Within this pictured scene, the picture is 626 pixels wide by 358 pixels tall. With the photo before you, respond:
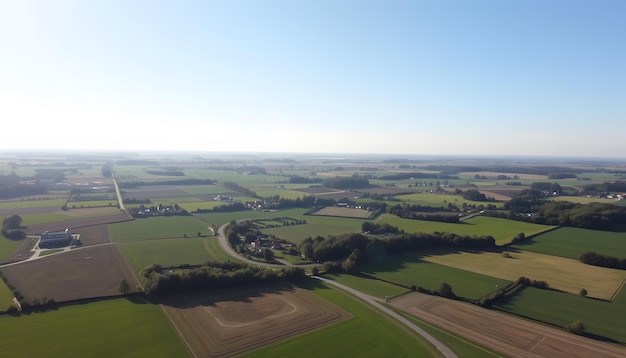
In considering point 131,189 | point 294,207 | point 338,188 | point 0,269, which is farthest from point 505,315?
point 131,189

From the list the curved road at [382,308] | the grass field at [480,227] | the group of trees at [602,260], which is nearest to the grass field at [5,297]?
the curved road at [382,308]

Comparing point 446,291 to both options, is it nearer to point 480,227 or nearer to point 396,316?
point 396,316

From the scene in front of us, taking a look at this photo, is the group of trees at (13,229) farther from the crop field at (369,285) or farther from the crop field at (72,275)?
the crop field at (369,285)

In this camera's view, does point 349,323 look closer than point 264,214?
Yes

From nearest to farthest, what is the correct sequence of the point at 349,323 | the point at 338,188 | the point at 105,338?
the point at 105,338 → the point at 349,323 → the point at 338,188

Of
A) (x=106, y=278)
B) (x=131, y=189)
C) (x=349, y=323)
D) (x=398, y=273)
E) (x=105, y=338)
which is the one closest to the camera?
(x=105, y=338)

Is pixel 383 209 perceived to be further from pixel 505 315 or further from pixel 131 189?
pixel 131 189

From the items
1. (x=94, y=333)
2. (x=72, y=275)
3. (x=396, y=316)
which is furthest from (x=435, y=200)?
(x=94, y=333)
